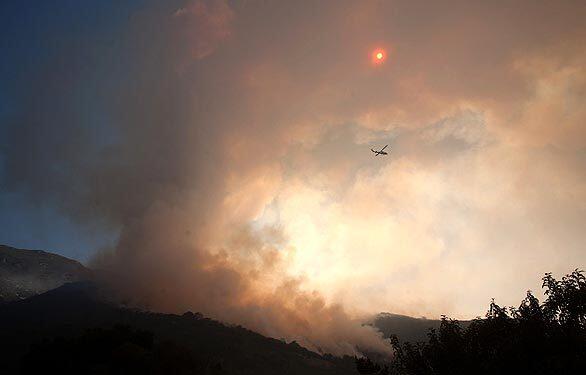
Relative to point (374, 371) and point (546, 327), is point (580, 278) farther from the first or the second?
point (374, 371)

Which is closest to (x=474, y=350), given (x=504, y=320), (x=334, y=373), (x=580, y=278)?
(x=504, y=320)

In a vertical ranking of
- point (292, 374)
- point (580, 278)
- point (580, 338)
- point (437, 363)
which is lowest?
point (292, 374)

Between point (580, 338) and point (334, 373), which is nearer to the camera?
point (580, 338)

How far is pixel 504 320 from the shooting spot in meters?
33.4

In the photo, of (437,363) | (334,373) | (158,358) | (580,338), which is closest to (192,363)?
(158,358)

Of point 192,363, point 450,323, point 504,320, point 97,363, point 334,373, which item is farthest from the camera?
point 334,373

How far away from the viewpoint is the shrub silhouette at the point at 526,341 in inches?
1079

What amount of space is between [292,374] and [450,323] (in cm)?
16814

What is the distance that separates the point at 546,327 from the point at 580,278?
4985 millimetres

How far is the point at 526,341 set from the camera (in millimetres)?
29797

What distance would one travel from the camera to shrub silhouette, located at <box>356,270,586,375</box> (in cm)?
2741

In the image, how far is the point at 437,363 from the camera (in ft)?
120

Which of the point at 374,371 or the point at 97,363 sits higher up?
the point at 374,371

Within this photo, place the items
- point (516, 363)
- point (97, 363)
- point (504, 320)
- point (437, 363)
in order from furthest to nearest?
point (97, 363), point (437, 363), point (504, 320), point (516, 363)
